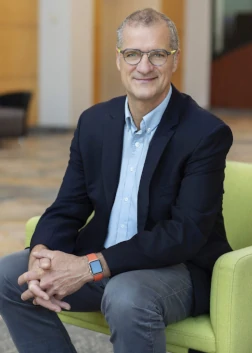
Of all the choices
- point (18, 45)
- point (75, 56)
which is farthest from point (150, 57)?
point (18, 45)

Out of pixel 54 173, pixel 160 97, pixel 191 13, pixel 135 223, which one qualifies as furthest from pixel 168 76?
pixel 191 13

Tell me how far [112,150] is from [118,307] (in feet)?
2.04

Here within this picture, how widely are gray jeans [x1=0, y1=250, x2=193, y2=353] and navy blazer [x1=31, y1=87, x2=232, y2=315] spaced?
65mm

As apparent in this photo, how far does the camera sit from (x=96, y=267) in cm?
265

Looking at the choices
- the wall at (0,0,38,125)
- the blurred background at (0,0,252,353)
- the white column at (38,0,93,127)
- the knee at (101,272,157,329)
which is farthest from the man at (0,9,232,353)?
the wall at (0,0,38,125)

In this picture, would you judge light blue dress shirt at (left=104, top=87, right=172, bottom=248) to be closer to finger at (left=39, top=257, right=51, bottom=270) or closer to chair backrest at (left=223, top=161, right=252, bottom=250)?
finger at (left=39, top=257, right=51, bottom=270)

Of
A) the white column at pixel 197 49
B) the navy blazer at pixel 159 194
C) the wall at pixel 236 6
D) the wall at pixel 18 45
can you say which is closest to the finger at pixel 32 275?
the navy blazer at pixel 159 194

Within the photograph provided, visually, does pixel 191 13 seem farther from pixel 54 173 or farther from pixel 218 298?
pixel 218 298

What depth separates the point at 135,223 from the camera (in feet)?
9.17

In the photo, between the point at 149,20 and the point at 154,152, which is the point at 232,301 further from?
the point at 149,20

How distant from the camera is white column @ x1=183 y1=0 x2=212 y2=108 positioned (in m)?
16.2

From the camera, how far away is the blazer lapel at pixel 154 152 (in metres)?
2.74

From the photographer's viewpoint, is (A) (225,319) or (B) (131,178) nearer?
(A) (225,319)

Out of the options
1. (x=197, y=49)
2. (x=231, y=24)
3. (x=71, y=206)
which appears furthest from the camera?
(x=231, y=24)
